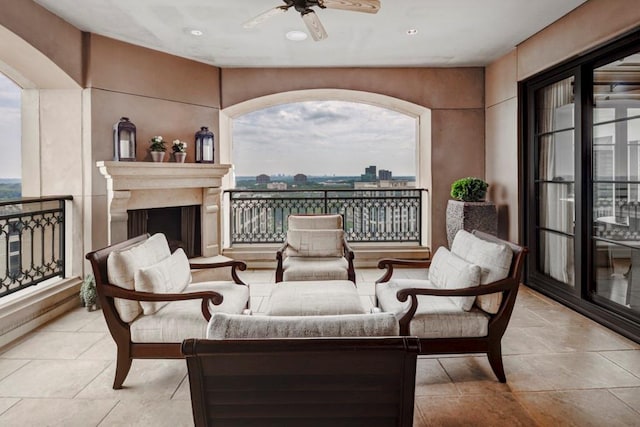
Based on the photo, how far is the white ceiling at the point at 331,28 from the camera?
393cm

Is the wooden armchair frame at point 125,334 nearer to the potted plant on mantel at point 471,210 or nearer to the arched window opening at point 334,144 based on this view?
the potted plant on mantel at point 471,210

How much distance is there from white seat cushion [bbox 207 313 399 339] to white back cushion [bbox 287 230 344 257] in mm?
3144

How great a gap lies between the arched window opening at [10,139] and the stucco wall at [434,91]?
2.47 metres

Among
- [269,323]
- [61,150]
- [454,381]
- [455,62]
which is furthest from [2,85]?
[455,62]

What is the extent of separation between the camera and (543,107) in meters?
4.88

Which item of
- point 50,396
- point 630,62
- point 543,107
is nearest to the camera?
point 50,396

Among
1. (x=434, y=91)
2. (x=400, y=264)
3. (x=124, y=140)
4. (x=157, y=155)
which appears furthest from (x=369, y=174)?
(x=124, y=140)

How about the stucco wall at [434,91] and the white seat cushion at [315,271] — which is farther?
the stucco wall at [434,91]

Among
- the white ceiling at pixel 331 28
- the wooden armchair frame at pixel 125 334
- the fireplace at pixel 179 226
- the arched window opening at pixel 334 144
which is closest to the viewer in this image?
the wooden armchair frame at pixel 125 334

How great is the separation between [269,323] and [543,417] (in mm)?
1799

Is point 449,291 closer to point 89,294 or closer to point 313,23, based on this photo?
point 313,23

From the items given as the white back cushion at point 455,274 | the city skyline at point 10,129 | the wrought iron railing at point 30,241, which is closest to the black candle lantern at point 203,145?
the wrought iron railing at point 30,241

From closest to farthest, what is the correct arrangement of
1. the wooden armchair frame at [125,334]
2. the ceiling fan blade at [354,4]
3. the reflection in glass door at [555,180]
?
the wooden armchair frame at [125,334], the ceiling fan blade at [354,4], the reflection in glass door at [555,180]

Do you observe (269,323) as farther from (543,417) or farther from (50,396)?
(50,396)
